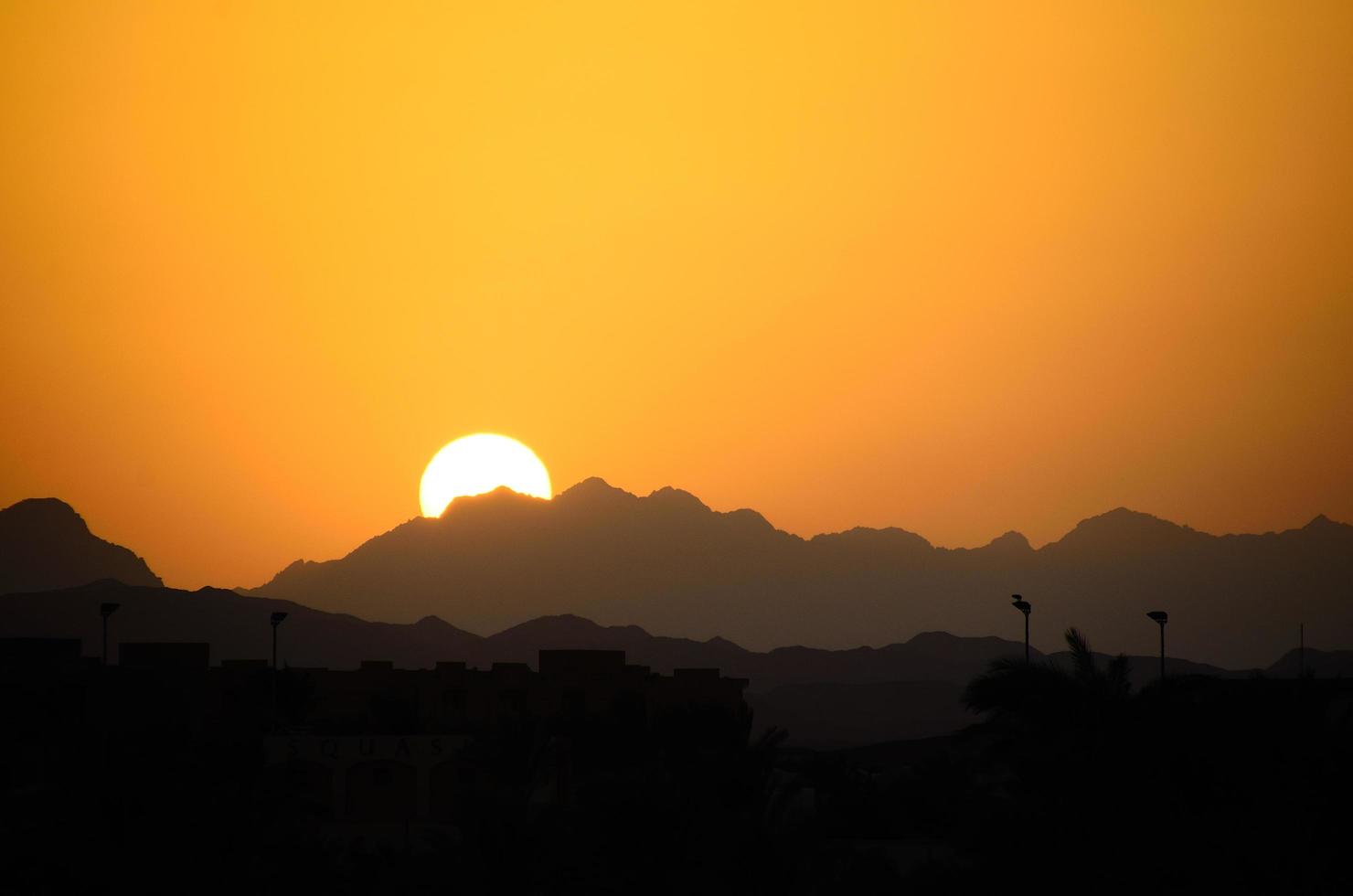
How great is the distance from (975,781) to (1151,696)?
30867mm

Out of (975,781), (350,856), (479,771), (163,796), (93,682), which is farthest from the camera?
(93,682)

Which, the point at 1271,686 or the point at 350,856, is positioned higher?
the point at 1271,686

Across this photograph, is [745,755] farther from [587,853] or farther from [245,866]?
[245,866]

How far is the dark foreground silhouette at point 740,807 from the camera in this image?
22219 millimetres

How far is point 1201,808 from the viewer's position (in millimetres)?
22359

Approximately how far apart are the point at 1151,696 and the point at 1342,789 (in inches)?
102

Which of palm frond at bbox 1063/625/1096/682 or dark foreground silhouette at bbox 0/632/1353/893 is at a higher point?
palm frond at bbox 1063/625/1096/682

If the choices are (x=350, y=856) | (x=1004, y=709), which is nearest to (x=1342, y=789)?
(x=1004, y=709)

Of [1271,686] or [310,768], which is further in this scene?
[310,768]

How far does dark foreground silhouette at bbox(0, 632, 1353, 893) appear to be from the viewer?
72.9 ft

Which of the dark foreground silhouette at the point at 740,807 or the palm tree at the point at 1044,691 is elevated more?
the palm tree at the point at 1044,691

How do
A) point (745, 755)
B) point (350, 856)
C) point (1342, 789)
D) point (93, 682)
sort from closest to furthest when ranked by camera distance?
point (1342, 789)
point (745, 755)
point (350, 856)
point (93, 682)

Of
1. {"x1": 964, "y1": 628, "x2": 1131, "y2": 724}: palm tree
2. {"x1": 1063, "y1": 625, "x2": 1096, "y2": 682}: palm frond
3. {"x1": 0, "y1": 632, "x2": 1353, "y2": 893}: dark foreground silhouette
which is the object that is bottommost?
{"x1": 0, "y1": 632, "x2": 1353, "y2": 893}: dark foreground silhouette

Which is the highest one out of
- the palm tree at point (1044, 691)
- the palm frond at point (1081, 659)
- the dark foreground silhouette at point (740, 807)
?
the palm frond at point (1081, 659)
